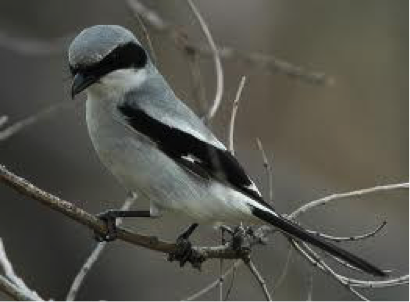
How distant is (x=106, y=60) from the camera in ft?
12.9

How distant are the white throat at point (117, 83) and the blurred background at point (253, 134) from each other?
777 mm

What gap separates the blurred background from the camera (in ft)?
21.6

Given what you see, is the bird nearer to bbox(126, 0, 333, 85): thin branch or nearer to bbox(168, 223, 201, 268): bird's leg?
bbox(168, 223, 201, 268): bird's leg

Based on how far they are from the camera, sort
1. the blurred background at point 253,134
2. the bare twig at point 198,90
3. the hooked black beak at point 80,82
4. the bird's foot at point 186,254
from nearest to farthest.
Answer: the hooked black beak at point 80,82
the bird's foot at point 186,254
the bare twig at point 198,90
the blurred background at point 253,134

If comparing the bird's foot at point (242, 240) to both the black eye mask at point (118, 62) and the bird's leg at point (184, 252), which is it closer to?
the bird's leg at point (184, 252)

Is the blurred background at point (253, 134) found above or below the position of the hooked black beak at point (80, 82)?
above

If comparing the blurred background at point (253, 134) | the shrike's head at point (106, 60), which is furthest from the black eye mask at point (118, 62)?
the blurred background at point (253, 134)

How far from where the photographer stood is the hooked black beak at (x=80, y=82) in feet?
12.4

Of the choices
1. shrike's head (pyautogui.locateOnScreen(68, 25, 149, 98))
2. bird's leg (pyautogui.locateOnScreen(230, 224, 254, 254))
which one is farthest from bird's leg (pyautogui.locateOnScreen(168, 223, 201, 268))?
shrike's head (pyautogui.locateOnScreen(68, 25, 149, 98))

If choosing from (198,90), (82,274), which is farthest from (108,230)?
(198,90)

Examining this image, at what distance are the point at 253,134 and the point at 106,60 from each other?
4749mm

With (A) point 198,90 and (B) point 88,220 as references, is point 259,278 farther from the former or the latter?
(A) point 198,90

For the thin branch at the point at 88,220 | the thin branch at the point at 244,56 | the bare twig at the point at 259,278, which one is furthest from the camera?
the thin branch at the point at 244,56

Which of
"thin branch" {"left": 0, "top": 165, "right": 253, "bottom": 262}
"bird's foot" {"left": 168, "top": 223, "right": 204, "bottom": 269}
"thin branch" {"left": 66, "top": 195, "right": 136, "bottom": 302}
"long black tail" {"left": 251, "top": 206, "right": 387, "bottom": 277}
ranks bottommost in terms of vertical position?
"thin branch" {"left": 66, "top": 195, "right": 136, "bottom": 302}
